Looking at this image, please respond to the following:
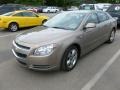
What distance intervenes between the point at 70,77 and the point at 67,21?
6.13ft

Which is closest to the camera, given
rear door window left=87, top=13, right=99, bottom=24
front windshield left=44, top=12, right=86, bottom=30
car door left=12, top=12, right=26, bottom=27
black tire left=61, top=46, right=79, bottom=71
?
black tire left=61, top=46, right=79, bottom=71

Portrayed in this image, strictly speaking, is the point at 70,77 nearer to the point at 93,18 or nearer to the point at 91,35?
the point at 91,35

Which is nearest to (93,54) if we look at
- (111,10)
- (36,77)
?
(36,77)

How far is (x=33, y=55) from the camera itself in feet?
14.0

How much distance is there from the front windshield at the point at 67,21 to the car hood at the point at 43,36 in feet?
1.08

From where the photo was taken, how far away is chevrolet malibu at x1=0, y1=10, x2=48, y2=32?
38.8 feet

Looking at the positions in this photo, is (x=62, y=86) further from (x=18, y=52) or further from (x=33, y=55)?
(x=18, y=52)

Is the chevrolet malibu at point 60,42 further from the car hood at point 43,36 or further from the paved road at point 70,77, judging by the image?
the paved road at point 70,77

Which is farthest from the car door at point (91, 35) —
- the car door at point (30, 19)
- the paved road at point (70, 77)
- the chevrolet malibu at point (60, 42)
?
the car door at point (30, 19)

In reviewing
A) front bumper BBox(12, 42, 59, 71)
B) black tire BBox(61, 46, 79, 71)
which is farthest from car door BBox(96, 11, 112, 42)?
front bumper BBox(12, 42, 59, 71)

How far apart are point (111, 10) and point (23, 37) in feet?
29.8

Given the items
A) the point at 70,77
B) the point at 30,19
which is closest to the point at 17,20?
the point at 30,19

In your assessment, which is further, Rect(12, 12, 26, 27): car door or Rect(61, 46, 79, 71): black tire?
Rect(12, 12, 26, 27): car door

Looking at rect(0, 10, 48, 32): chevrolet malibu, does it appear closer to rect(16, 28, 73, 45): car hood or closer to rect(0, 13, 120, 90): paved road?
rect(0, 13, 120, 90): paved road
